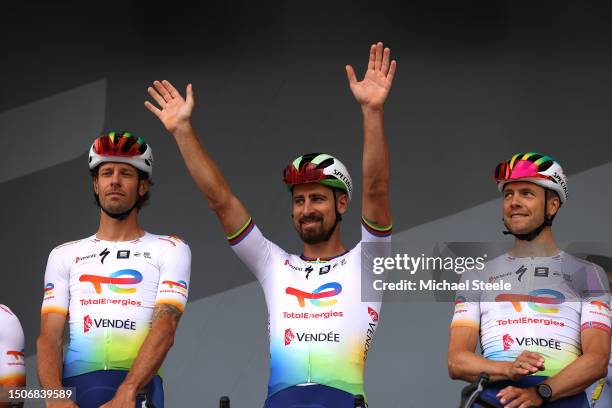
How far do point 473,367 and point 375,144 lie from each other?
1.01 m

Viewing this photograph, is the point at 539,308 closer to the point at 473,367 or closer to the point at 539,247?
the point at 539,247

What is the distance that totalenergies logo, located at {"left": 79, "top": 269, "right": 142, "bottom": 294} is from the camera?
512 centimetres

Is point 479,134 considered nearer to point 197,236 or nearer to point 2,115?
point 197,236

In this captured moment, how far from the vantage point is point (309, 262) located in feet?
17.1

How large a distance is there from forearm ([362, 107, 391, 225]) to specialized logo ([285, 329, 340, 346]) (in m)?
0.56

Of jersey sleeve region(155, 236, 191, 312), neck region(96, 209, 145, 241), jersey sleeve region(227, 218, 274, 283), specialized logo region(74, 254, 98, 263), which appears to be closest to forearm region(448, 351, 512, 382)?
jersey sleeve region(227, 218, 274, 283)

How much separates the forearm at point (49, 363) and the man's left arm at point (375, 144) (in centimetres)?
144

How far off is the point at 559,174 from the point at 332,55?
2.22 meters

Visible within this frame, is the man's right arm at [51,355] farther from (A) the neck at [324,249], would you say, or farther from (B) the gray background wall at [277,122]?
(B) the gray background wall at [277,122]

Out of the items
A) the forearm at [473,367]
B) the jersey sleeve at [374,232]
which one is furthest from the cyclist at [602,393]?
the jersey sleeve at [374,232]

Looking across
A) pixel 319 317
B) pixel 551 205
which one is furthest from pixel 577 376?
pixel 319 317

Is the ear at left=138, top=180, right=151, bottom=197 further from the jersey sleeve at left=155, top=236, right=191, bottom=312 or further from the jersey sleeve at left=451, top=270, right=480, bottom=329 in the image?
the jersey sleeve at left=451, top=270, right=480, bottom=329

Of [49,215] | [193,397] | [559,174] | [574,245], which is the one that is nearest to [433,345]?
[574,245]

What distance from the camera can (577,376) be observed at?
4797mm
